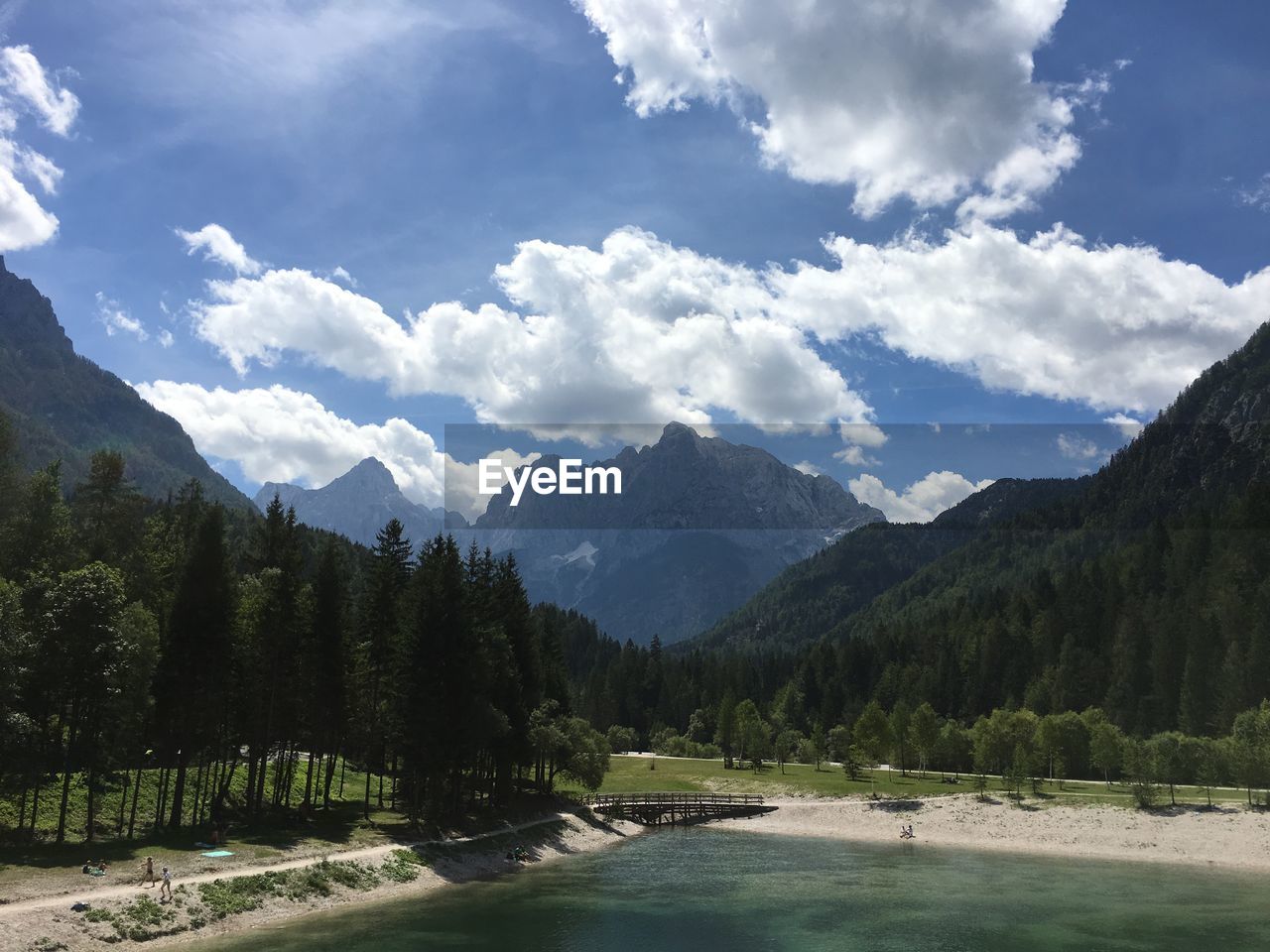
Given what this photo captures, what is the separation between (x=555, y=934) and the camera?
162ft

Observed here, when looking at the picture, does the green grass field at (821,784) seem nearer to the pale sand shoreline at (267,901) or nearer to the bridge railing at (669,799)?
the bridge railing at (669,799)

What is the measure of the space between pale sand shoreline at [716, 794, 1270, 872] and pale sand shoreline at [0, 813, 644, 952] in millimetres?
36650

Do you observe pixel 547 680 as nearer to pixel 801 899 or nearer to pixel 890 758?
pixel 801 899

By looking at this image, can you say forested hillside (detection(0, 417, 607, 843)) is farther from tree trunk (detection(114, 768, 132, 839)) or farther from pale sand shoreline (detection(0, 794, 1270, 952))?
pale sand shoreline (detection(0, 794, 1270, 952))

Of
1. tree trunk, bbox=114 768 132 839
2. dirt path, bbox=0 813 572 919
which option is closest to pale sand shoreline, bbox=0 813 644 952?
dirt path, bbox=0 813 572 919

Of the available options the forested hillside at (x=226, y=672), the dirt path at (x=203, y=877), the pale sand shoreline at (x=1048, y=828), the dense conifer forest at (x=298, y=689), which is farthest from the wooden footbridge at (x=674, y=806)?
the dirt path at (x=203, y=877)

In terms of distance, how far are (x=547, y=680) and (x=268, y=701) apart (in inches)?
1782

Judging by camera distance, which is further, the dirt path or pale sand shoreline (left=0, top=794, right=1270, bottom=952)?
pale sand shoreline (left=0, top=794, right=1270, bottom=952)

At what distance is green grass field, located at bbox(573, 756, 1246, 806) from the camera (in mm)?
105562

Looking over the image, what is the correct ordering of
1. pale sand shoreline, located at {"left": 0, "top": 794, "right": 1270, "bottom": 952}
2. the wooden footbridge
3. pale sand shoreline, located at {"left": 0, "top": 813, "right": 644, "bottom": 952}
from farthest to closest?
the wooden footbridge
pale sand shoreline, located at {"left": 0, "top": 794, "right": 1270, "bottom": 952}
pale sand shoreline, located at {"left": 0, "top": 813, "right": 644, "bottom": 952}

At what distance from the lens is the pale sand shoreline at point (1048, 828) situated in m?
84.4

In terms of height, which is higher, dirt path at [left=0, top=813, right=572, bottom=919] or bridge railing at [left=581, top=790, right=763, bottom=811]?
dirt path at [left=0, top=813, right=572, bottom=919]

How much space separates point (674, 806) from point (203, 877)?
76.0 metres

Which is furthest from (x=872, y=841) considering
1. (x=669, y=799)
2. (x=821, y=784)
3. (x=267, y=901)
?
(x=267, y=901)
